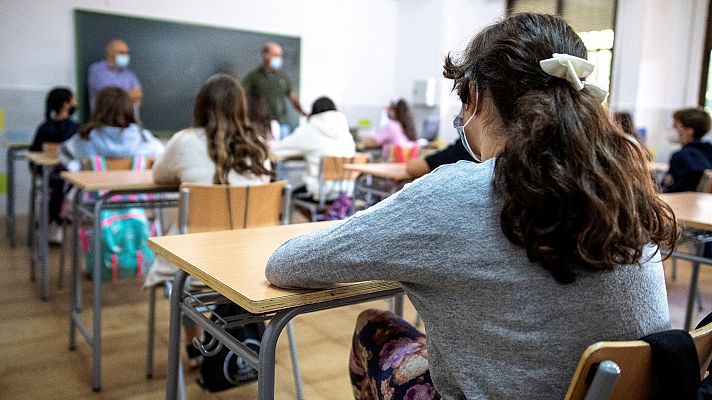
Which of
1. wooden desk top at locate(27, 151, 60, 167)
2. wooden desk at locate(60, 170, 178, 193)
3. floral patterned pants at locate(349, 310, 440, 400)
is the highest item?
wooden desk at locate(60, 170, 178, 193)

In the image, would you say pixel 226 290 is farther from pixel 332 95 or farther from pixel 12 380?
pixel 332 95

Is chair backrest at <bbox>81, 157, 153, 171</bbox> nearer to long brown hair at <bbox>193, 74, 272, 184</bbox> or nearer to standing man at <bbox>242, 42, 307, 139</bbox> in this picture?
long brown hair at <bbox>193, 74, 272, 184</bbox>

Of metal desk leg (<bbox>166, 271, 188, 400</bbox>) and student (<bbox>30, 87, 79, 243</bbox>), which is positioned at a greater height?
student (<bbox>30, 87, 79, 243</bbox>)

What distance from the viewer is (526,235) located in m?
0.79

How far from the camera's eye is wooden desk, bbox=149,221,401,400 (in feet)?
3.35

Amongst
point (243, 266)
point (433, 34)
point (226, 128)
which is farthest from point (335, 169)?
point (433, 34)

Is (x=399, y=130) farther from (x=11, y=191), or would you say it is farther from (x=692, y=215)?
(x=692, y=215)

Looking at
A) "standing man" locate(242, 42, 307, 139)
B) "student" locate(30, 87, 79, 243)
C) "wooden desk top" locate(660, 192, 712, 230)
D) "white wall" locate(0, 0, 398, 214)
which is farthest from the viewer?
"standing man" locate(242, 42, 307, 139)

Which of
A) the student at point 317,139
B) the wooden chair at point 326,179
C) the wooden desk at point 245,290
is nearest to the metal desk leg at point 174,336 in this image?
the wooden desk at point 245,290

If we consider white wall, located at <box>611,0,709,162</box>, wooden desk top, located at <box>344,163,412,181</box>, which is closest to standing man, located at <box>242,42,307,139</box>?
wooden desk top, located at <box>344,163,412,181</box>

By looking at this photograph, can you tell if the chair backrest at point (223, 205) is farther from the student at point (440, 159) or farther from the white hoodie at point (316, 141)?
the white hoodie at point (316, 141)

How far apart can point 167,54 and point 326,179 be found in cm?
300

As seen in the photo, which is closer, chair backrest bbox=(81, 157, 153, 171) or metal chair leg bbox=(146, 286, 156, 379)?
metal chair leg bbox=(146, 286, 156, 379)

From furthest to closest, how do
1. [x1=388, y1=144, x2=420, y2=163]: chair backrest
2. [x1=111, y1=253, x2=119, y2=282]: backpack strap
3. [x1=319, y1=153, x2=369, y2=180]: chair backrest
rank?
[x1=388, y1=144, x2=420, y2=163]: chair backrest < [x1=319, y1=153, x2=369, y2=180]: chair backrest < [x1=111, y1=253, x2=119, y2=282]: backpack strap
